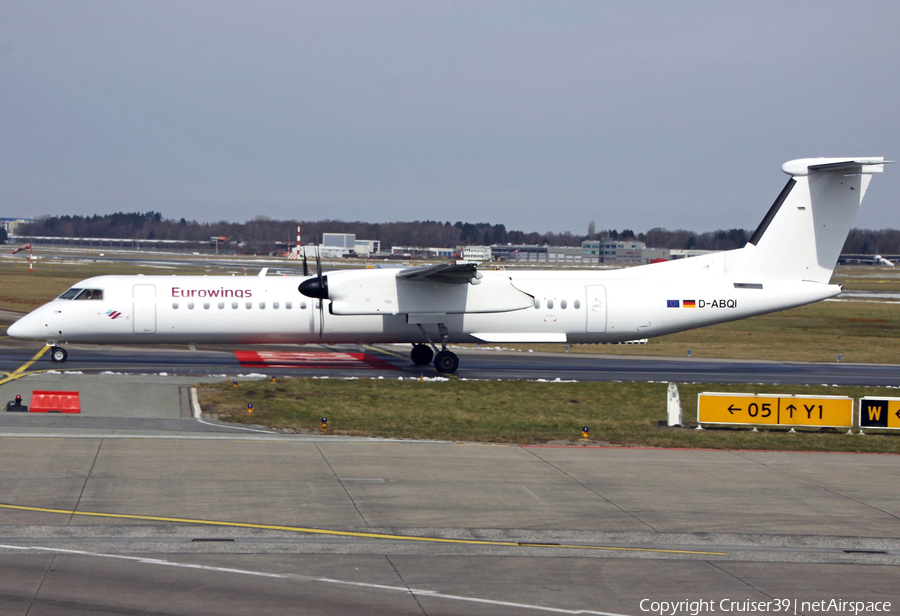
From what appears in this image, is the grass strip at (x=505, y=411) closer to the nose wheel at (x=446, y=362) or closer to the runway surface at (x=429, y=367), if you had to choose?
the nose wheel at (x=446, y=362)

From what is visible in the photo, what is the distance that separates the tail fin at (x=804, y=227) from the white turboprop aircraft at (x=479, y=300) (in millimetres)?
36

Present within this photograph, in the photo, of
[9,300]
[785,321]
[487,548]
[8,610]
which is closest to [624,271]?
[487,548]

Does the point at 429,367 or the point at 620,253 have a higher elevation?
the point at 620,253

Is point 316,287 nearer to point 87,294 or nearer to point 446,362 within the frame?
point 446,362

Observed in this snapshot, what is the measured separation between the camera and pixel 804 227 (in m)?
29.7

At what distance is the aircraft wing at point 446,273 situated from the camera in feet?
88.3

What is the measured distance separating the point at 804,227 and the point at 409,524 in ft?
75.0

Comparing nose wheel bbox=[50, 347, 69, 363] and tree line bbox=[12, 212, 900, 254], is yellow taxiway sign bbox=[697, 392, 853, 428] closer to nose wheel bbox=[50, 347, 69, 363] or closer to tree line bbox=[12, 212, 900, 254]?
nose wheel bbox=[50, 347, 69, 363]

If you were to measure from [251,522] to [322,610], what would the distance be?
3.61 meters

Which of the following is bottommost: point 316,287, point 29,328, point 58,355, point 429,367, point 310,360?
point 429,367

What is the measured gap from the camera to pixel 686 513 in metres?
13.3

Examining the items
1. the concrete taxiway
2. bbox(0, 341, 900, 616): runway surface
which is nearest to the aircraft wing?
bbox(0, 341, 900, 616): runway surface

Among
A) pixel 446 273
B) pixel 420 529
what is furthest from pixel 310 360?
Answer: pixel 420 529

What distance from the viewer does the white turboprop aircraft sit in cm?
2845
